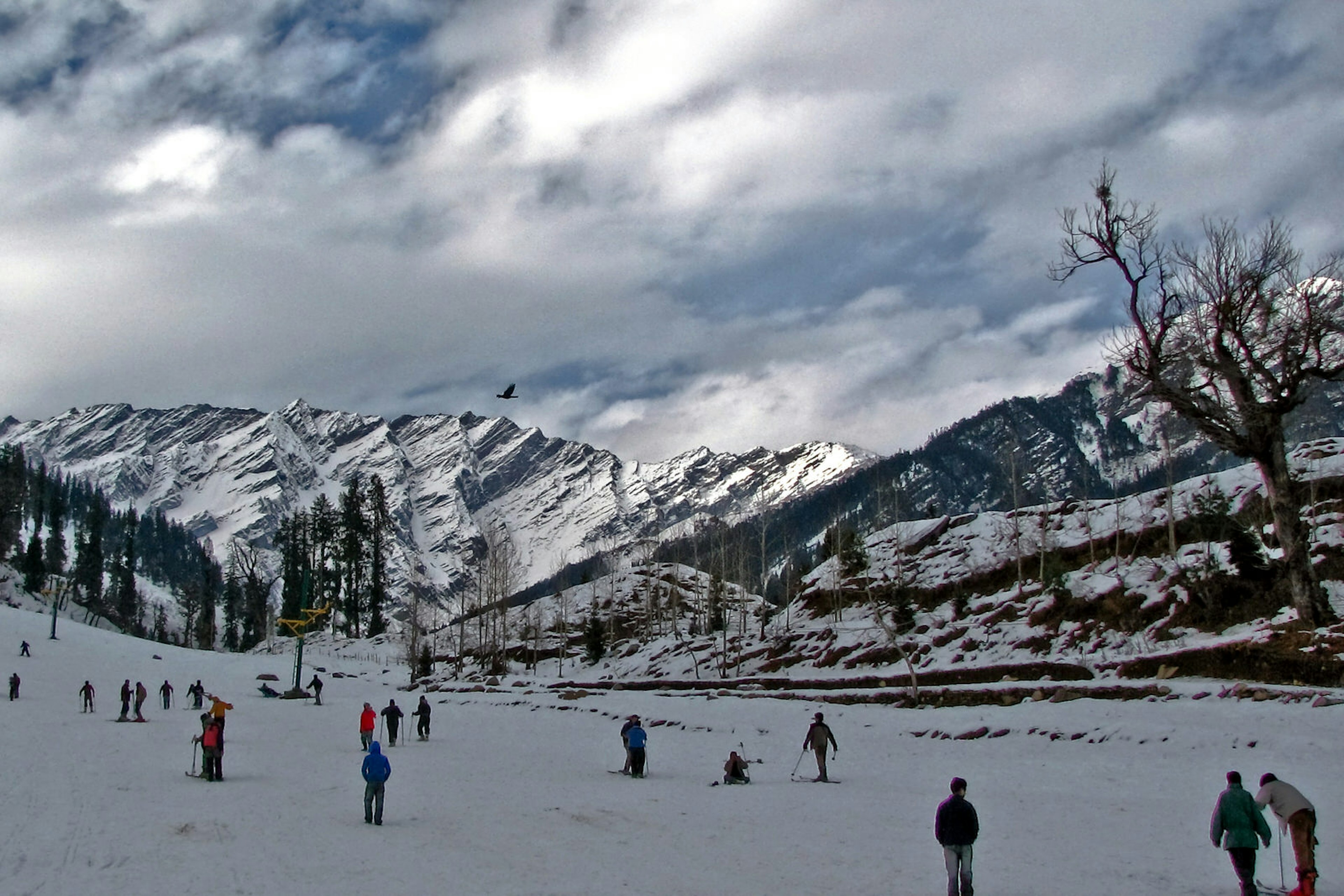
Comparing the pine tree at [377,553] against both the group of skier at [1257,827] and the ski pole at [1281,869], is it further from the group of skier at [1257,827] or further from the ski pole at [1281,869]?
the group of skier at [1257,827]

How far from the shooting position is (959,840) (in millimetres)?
10883

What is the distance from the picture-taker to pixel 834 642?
4988 cm

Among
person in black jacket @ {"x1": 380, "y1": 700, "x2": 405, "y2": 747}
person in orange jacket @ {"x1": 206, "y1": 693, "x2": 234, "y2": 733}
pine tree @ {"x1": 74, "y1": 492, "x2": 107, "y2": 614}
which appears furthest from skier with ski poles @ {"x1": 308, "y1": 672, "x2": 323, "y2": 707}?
pine tree @ {"x1": 74, "y1": 492, "x2": 107, "y2": 614}

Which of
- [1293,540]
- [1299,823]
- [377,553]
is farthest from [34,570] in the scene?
[1299,823]

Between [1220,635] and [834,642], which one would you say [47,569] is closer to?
[834,642]

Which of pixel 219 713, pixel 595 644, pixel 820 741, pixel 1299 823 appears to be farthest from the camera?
pixel 595 644

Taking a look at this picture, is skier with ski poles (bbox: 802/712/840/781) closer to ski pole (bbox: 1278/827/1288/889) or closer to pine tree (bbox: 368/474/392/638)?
ski pole (bbox: 1278/827/1288/889)

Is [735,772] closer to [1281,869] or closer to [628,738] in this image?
[628,738]

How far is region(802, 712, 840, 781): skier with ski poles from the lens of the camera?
21.1 m

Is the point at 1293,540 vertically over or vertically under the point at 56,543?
under

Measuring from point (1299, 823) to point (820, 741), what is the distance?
1162 centimetres

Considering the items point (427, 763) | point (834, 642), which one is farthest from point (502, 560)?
point (427, 763)

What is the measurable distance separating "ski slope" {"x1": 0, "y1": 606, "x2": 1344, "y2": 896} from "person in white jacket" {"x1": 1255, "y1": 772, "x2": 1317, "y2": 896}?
1.14m

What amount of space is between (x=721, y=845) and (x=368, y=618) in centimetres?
10034
